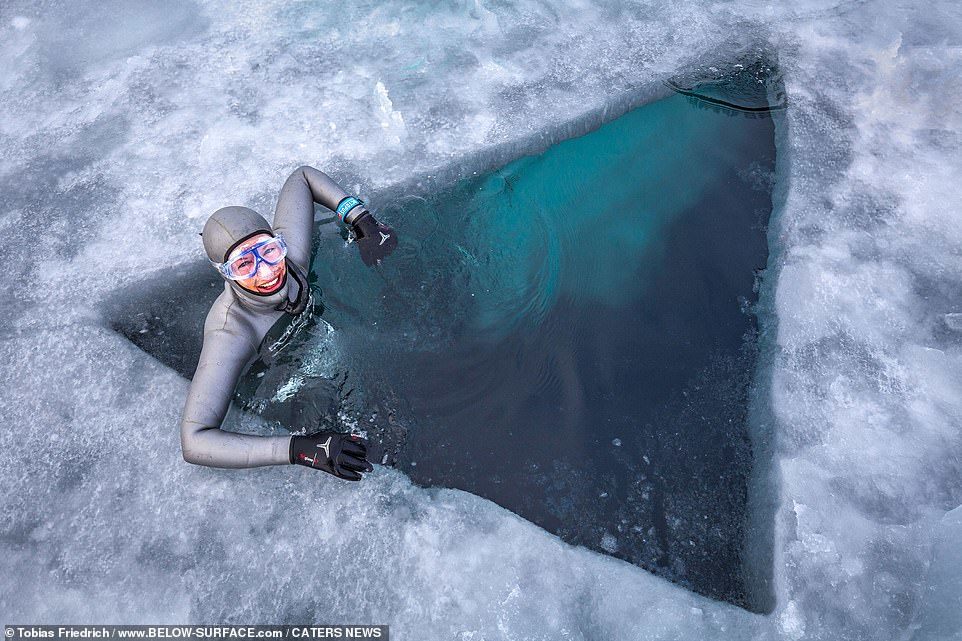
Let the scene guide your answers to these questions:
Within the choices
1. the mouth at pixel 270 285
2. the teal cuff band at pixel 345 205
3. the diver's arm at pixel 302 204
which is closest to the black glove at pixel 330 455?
the mouth at pixel 270 285

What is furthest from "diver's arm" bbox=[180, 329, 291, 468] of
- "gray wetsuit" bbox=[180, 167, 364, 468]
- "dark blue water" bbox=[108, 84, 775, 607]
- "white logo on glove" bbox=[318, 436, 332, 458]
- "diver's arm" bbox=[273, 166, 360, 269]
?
"diver's arm" bbox=[273, 166, 360, 269]

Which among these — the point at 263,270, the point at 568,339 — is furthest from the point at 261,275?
the point at 568,339

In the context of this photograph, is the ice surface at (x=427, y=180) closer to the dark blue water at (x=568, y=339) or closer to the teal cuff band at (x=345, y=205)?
the dark blue water at (x=568, y=339)

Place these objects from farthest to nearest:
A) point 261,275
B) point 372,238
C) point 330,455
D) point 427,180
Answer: point 427,180, point 372,238, point 261,275, point 330,455

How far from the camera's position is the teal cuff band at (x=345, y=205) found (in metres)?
3.68

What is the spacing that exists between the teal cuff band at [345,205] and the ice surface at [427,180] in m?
0.38

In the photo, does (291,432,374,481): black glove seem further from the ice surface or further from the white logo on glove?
the ice surface

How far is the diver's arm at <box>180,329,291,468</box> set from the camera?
2.85 m

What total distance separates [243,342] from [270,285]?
1.07ft

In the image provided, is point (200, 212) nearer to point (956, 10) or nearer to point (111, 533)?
point (111, 533)

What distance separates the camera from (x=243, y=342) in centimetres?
315

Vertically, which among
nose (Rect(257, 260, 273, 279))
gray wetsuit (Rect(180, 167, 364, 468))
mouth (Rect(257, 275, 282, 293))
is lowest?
gray wetsuit (Rect(180, 167, 364, 468))

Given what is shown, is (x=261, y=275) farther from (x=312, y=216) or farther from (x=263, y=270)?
(x=312, y=216)

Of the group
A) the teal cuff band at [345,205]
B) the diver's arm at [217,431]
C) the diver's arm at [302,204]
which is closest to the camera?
the diver's arm at [217,431]
